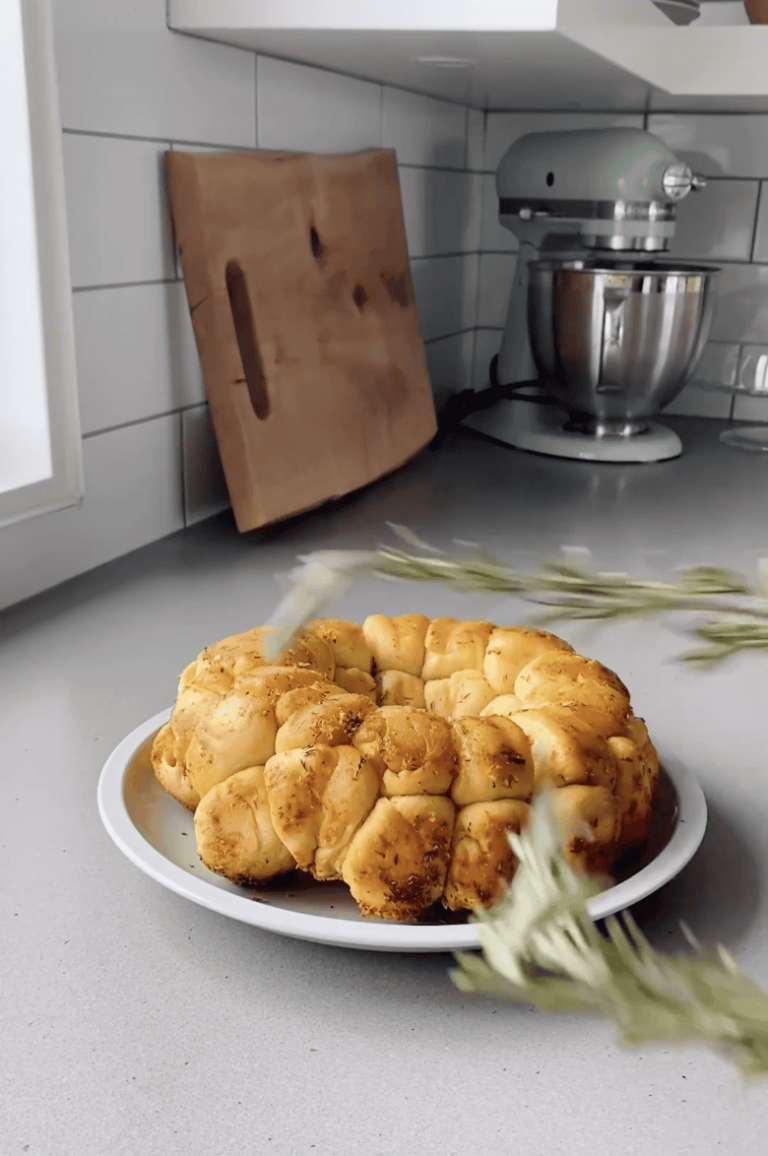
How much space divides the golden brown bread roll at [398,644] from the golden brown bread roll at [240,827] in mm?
102

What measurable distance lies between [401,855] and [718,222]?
4.80 ft

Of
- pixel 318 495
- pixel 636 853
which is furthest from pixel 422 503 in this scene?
pixel 636 853

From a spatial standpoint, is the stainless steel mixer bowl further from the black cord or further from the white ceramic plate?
the white ceramic plate

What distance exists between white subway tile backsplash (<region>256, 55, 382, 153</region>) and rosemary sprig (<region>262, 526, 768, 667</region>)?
976 millimetres

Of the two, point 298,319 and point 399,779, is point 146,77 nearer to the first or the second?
point 298,319

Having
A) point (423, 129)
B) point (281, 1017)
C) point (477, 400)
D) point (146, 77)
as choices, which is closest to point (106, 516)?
point (146, 77)

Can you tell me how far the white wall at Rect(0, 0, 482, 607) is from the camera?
2.68 feet

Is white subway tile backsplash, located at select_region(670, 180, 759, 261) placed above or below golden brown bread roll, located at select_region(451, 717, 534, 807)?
above

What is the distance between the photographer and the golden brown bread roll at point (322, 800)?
14.3 inches

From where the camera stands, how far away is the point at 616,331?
4.13 feet

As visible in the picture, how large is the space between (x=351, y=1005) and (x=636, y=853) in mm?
121

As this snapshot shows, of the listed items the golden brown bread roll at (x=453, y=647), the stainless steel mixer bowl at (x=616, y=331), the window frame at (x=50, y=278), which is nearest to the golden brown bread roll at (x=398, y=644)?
the golden brown bread roll at (x=453, y=647)

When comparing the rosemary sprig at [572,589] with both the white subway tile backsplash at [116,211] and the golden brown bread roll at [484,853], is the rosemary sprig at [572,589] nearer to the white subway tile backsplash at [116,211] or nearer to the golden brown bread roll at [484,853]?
the golden brown bread roll at [484,853]

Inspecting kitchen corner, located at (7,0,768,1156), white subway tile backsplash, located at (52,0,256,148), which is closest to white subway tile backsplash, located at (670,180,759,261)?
kitchen corner, located at (7,0,768,1156)
